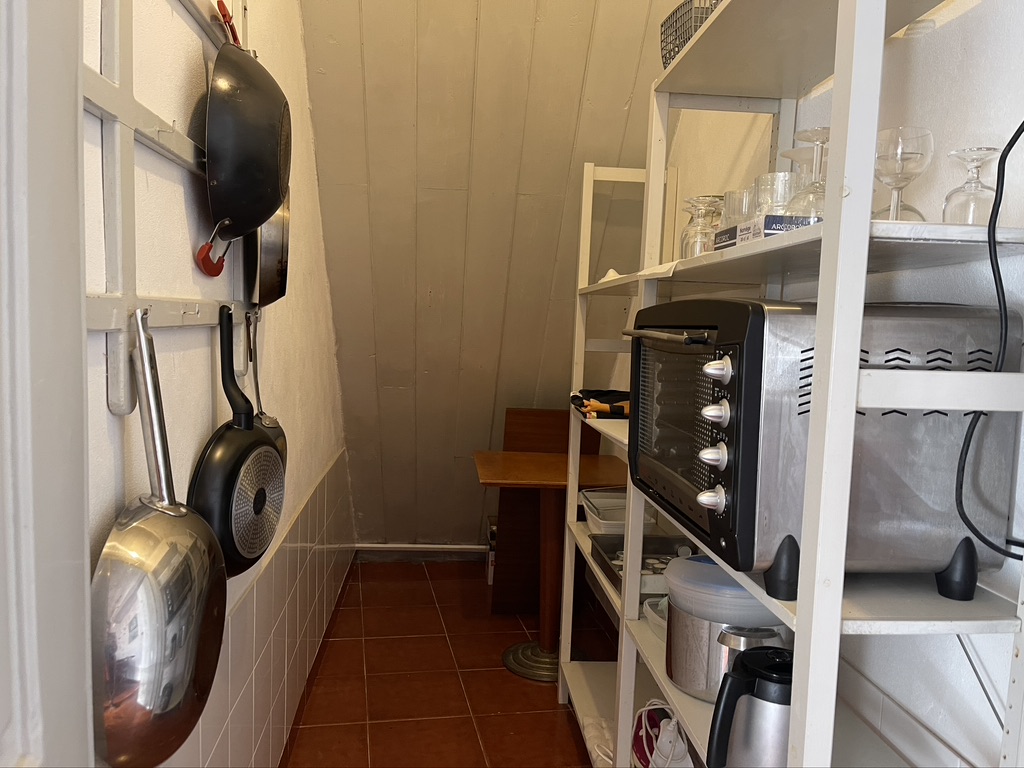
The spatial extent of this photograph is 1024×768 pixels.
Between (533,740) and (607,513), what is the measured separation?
2.39 ft

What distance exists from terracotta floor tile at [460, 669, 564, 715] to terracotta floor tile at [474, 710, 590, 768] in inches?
1.6

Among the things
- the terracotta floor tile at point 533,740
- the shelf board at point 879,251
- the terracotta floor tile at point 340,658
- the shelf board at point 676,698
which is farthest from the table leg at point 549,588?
the shelf board at point 879,251

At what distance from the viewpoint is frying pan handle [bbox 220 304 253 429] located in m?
1.27

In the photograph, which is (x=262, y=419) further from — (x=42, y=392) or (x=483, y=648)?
(x=483, y=648)

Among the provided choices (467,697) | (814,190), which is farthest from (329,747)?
(814,190)

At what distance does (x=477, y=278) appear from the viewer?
2.76 meters

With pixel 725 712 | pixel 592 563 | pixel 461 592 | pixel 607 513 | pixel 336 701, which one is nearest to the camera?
pixel 725 712

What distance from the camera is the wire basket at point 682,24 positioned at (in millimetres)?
1467

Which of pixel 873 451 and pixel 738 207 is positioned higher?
pixel 738 207

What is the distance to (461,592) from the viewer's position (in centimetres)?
336

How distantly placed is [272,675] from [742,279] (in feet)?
4.85

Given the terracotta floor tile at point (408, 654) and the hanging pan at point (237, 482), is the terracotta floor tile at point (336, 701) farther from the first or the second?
the hanging pan at point (237, 482)

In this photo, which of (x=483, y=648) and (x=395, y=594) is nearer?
(x=483, y=648)

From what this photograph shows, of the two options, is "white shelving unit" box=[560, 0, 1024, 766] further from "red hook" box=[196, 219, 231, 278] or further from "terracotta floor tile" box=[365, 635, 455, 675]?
"terracotta floor tile" box=[365, 635, 455, 675]
